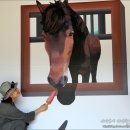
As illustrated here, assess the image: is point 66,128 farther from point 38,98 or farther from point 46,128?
point 38,98

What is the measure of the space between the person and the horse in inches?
15.3

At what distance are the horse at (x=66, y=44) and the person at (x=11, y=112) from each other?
39 cm

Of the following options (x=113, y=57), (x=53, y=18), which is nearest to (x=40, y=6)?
(x=53, y=18)

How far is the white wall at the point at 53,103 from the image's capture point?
2.90m

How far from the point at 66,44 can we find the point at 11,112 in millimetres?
890

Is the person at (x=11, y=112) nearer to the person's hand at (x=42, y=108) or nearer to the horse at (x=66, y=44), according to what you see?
the person's hand at (x=42, y=108)

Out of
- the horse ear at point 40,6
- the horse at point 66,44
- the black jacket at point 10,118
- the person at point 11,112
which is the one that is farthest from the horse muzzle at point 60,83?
the horse ear at point 40,6

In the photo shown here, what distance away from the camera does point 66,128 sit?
2941 mm

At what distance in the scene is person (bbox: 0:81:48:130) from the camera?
9.05 ft

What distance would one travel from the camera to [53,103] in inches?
117

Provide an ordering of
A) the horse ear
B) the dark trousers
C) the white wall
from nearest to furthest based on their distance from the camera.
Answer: the dark trousers
the white wall
the horse ear

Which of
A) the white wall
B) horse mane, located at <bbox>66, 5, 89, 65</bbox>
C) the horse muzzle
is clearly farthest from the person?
horse mane, located at <bbox>66, 5, 89, 65</bbox>

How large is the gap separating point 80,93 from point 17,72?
71 centimetres

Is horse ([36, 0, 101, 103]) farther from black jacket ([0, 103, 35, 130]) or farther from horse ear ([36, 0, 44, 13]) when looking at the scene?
black jacket ([0, 103, 35, 130])
